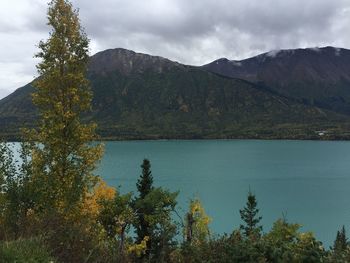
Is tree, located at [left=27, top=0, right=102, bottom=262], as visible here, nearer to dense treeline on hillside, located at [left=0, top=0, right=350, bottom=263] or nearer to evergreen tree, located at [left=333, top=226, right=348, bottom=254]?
dense treeline on hillside, located at [left=0, top=0, right=350, bottom=263]

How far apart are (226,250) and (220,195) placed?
12663 centimetres

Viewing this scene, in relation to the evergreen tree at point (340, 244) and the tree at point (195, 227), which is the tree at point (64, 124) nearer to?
the tree at point (195, 227)

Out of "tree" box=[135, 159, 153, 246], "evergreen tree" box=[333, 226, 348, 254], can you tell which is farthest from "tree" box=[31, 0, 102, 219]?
"tree" box=[135, 159, 153, 246]

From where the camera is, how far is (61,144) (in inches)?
899

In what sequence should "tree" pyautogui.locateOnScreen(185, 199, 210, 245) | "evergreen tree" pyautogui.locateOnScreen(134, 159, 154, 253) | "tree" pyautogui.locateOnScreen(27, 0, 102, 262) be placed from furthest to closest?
"evergreen tree" pyautogui.locateOnScreen(134, 159, 154, 253) < "tree" pyautogui.locateOnScreen(27, 0, 102, 262) < "tree" pyautogui.locateOnScreen(185, 199, 210, 245)

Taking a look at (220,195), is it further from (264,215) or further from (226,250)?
(226,250)

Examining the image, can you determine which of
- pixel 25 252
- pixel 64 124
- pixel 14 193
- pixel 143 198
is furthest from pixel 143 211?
pixel 25 252

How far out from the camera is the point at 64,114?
22906mm

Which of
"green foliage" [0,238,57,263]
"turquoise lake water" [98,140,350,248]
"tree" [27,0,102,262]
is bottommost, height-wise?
"turquoise lake water" [98,140,350,248]

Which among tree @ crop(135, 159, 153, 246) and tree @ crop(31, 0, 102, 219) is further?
tree @ crop(135, 159, 153, 246)

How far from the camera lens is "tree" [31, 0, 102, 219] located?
21.9m

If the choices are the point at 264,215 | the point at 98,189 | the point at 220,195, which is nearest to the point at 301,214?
the point at 264,215

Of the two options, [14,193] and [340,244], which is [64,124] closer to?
[14,193]

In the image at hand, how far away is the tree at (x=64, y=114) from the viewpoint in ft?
72.0
